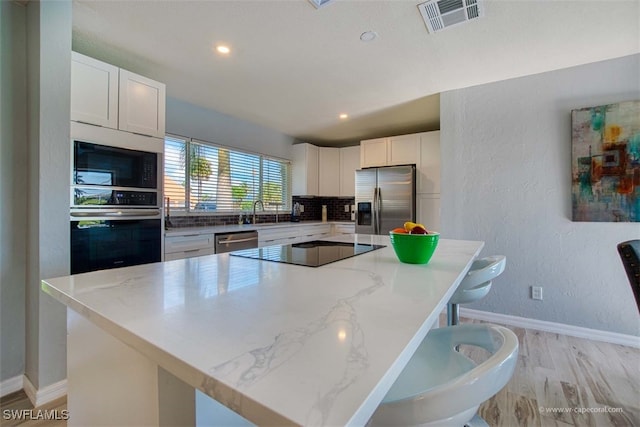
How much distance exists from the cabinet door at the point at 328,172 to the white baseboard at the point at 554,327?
9.04 feet

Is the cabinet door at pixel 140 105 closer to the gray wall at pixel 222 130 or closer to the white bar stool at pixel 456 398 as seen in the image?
the gray wall at pixel 222 130

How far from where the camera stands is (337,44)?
2.11m

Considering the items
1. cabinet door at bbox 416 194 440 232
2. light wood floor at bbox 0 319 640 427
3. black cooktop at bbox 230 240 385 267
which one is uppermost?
cabinet door at bbox 416 194 440 232

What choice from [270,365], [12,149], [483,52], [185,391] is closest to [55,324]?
[12,149]

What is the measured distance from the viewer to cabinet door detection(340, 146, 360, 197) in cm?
489

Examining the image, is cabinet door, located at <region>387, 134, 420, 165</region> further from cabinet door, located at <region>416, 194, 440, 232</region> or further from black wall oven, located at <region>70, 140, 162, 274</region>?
black wall oven, located at <region>70, 140, 162, 274</region>

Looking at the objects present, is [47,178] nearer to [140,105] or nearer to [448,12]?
[140,105]

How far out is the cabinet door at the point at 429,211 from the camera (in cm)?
368

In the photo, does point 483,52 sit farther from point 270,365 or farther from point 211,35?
point 270,365

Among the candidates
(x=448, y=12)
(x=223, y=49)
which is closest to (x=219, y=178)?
(x=223, y=49)

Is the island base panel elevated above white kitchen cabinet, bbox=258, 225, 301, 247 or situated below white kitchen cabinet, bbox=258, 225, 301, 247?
below

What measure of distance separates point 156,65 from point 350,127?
8.58 ft

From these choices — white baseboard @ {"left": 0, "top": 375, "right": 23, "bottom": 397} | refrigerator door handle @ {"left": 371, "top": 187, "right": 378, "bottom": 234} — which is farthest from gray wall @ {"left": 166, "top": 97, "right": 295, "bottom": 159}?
white baseboard @ {"left": 0, "top": 375, "right": 23, "bottom": 397}

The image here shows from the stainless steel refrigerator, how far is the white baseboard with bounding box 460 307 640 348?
1.30m
